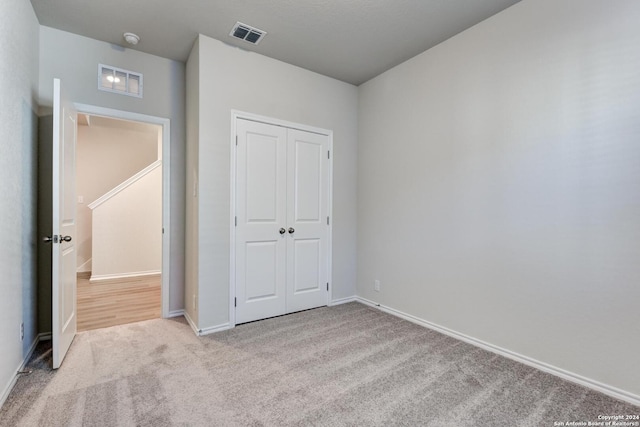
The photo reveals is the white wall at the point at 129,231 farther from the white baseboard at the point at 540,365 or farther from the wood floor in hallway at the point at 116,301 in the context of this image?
the white baseboard at the point at 540,365

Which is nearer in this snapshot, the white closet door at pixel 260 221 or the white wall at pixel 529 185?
the white wall at pixel 529 185

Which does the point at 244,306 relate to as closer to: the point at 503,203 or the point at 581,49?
the point at 503,203

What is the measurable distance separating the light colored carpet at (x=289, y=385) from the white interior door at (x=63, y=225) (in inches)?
9.6

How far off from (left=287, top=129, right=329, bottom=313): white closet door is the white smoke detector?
165cm

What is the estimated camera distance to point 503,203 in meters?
2.41

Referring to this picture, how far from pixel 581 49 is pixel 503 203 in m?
1.14

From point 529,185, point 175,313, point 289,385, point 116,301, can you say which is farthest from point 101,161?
point 529,185

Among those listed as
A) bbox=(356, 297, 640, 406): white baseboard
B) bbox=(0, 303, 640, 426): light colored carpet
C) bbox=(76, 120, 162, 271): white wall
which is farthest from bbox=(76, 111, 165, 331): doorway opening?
bbox=(356, 297, 640, 406): white baseboard

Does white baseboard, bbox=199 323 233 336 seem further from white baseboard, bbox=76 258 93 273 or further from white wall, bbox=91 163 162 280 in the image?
white baseboard, bbox=76 258 93 273

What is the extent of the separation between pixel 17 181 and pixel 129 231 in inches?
136

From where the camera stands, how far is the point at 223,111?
2.89 meters

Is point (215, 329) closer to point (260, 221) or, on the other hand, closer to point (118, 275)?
point (260, 221)

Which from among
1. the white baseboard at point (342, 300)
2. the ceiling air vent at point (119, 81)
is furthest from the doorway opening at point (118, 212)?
the white baseboard at point (342, 300)

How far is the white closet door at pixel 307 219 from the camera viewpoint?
3.36 m
